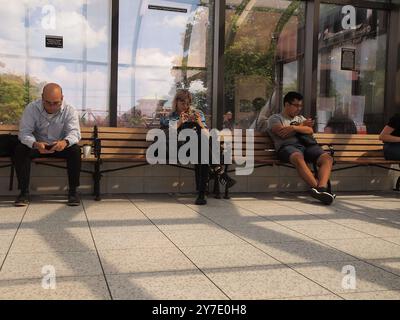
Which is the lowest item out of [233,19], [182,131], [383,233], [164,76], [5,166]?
[383,233]

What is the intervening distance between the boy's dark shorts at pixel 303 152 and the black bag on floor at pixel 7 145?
305 cm

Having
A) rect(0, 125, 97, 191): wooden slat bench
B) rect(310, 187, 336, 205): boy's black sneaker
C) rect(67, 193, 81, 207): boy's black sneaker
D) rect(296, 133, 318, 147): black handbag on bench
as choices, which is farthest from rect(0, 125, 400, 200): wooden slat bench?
rect(310, 187, 336, 205): boy's black sneaker

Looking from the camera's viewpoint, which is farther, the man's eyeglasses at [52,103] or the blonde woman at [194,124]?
the blonde woman at [194,124]

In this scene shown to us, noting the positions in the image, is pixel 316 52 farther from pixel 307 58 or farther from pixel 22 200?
pixel 22 200

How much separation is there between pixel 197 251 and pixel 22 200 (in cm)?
246

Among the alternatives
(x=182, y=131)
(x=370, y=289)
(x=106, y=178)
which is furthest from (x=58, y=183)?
(x=370, y=289)

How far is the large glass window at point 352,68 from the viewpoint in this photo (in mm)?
7328

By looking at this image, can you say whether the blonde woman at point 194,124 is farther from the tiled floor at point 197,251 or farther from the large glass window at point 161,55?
the large glass window at point 161,55

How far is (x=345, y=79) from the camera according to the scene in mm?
7453

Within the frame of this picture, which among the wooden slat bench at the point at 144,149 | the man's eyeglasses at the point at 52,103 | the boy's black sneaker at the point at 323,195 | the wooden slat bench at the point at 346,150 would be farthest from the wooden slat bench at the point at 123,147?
the boy's black sneaker at the point at 323,195

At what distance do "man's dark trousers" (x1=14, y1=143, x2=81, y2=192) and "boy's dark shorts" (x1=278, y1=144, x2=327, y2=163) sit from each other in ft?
7.92

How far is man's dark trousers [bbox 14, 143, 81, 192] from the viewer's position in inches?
200
